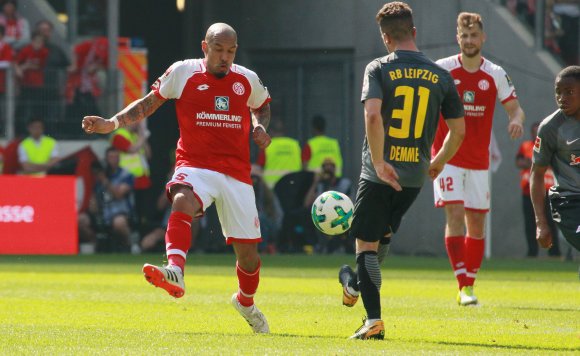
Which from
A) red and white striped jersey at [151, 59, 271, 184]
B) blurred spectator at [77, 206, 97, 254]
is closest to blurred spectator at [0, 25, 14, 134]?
blurred spectator at [77, 206, 97, 254]

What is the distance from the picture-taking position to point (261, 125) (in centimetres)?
962

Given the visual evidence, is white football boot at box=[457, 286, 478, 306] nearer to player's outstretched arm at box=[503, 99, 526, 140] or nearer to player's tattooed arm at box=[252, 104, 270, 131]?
player's outstretched arm at box=[503, 99, 526, 140]

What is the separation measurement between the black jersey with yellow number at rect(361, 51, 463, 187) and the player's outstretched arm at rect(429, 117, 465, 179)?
0.23 metres

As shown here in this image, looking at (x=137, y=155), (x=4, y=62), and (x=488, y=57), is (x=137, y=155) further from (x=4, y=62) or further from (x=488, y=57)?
(x=488, y=57)

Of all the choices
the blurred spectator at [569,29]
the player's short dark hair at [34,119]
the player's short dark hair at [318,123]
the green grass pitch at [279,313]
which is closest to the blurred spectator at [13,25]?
the player's short dark hair at [34,119]

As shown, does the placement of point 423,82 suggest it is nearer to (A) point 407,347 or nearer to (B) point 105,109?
(A) point 407,347

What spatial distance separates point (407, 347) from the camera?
830 centimetres

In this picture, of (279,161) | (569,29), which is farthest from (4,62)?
(569,29)

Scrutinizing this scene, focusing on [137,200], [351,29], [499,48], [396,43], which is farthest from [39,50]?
[396,43]

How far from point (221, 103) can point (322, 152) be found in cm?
1394

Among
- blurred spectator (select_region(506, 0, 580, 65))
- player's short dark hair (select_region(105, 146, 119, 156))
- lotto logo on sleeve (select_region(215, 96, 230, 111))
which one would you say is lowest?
player's short dark hair (select_region(105, 146, 119, 156))

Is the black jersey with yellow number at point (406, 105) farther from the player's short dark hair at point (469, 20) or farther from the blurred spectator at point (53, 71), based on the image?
the blurred spectator at point (53, 71)

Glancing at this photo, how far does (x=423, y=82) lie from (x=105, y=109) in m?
15.3

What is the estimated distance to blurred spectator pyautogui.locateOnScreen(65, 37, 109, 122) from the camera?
23078 millimetres
